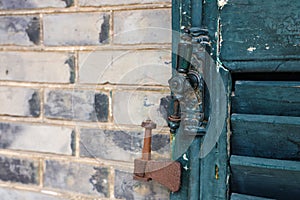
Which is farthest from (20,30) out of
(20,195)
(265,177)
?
(265,177)

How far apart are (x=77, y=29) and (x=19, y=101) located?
0.32 m

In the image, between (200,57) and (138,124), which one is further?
(138,124)

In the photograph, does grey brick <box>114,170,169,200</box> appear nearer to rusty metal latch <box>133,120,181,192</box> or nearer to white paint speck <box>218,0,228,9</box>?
rusty metal latch <box>133,120,181,192</box>

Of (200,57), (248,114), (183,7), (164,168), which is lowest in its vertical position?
(164,168)

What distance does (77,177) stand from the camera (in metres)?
1.13

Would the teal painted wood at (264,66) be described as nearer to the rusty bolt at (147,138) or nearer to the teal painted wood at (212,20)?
the teal painted wood at (212,20)

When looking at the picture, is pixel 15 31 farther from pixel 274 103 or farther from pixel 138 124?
pixel 274 103

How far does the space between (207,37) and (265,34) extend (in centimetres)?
13

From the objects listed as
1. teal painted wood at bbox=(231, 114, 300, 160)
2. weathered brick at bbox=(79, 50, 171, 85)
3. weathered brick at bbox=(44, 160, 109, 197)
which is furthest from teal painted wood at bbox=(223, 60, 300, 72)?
weathered brick at bbox=(44, 160, 109, 197)

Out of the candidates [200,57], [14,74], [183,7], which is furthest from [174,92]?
[14,74]

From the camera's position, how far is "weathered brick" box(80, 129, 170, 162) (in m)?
1.02

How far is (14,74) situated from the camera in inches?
46.2

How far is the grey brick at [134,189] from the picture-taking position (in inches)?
40.6

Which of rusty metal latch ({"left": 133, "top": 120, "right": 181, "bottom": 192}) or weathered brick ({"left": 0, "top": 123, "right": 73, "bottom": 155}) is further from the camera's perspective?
weathered brick ({"left": 0, "top": 123, "right": 73, "bottom": 155})
